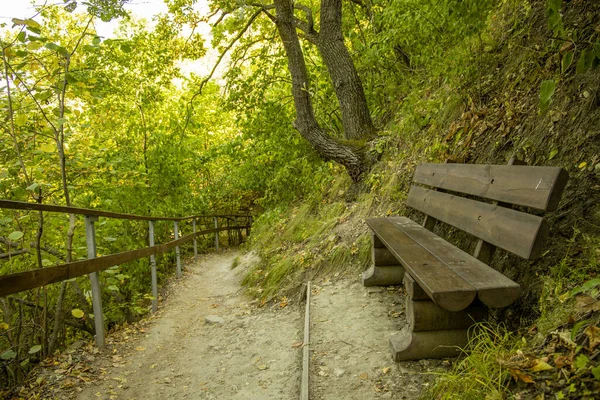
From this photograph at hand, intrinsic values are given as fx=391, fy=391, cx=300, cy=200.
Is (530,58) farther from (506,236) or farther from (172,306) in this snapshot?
(172,306)

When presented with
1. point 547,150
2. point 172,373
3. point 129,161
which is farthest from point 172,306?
point 547,150

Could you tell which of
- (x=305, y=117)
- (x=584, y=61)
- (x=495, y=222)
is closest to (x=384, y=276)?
(x=495, y=222)

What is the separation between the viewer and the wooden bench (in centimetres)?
214

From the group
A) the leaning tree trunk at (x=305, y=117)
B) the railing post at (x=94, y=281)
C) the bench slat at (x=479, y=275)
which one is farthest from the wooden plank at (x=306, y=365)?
the leaning tree trunk at (x=305, y=117)

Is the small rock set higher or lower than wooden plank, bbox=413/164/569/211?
lower

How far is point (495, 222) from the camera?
2.60 meters

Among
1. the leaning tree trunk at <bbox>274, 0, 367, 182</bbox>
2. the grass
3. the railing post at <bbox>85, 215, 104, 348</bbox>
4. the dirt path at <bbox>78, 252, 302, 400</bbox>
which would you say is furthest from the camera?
the leaning tree trunk at <bbox>274, 0, 367, 182</bbox>

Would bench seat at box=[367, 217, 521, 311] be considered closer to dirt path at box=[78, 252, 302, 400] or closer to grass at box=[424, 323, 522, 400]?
grass at box=[424, 323, 522, 400]

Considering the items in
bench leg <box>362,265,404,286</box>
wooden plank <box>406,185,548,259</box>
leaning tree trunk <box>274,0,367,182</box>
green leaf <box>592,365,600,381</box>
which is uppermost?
leaning tree trunk <box>274,0,367,182</box>

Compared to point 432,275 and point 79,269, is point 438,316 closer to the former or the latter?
point 432,275

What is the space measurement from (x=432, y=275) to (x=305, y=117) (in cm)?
499

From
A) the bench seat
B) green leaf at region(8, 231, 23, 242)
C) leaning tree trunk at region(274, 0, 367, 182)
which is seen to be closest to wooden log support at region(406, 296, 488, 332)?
the bench seat

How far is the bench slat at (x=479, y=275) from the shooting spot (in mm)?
2146

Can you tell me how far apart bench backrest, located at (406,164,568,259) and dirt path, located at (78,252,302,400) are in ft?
5.92
